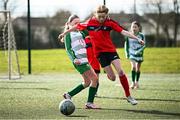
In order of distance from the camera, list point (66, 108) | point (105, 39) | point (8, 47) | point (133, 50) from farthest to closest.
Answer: point (8, 47)
point (133, 50)
point (105, 39)
point (66, 108)

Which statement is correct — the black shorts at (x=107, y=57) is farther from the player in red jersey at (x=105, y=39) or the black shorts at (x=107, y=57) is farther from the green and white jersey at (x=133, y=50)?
the green and white jersey at (x=133, y=50)

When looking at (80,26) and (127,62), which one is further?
(127,62)

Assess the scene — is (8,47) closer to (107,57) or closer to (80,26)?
(107,57)

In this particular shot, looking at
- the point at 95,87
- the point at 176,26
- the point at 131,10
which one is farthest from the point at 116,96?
the point at 176,26

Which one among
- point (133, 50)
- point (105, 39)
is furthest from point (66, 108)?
point (133, 50)

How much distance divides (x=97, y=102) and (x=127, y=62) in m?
14.6

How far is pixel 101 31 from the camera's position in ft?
33.4

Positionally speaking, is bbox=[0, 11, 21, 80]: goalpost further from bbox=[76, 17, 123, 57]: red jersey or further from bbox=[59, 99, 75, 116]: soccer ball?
bbox=[59, 99, 75, 116]: soccer ball

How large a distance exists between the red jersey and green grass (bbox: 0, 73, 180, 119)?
1084 mm

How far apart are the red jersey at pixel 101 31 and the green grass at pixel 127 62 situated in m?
12.8

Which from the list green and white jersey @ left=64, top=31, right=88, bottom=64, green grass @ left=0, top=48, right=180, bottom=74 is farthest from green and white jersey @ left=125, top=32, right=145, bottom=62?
green grass @ left=0, top=48, right=180, bottom=74

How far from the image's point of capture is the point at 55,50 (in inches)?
1328

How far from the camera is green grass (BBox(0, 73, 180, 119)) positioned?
889 cm

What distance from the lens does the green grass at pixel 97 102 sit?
8.89m
